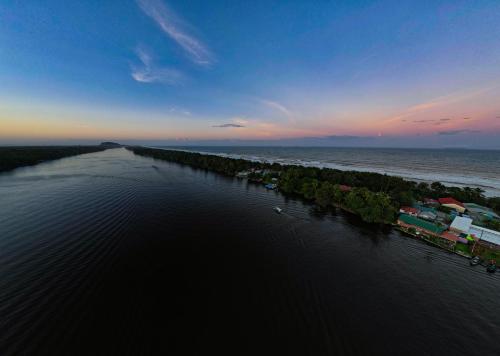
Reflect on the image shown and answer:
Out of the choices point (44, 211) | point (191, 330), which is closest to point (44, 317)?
point (191, 330)

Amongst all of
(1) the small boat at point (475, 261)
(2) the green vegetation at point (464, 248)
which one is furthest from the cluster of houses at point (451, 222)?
(1) the small boat at point (475, 261)

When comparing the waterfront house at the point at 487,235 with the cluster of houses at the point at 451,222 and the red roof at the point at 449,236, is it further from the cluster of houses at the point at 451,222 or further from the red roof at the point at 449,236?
the red roof at the point at 449,236

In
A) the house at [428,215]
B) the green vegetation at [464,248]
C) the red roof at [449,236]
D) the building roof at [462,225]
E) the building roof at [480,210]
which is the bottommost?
the green vegetation at [464,248]

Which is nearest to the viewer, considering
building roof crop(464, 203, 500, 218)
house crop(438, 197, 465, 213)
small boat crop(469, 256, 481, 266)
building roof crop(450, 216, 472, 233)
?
small boat crop(469, 256, 481, 266)

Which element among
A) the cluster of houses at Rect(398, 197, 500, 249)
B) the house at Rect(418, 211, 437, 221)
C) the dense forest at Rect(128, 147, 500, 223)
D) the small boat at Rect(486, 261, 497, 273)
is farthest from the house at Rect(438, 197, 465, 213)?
the small boat at Rect(486, 261, 497, 273)

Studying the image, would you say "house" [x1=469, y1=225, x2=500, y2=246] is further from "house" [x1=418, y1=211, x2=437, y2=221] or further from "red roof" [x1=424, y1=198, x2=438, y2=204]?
"red roof" [x1=424, y1=198, x2=438, y2=204]

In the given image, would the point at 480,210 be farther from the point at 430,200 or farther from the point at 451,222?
the point at 451,222

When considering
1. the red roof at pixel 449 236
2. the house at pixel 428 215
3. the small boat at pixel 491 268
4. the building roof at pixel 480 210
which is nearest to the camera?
the small boat at pixel 491 268
